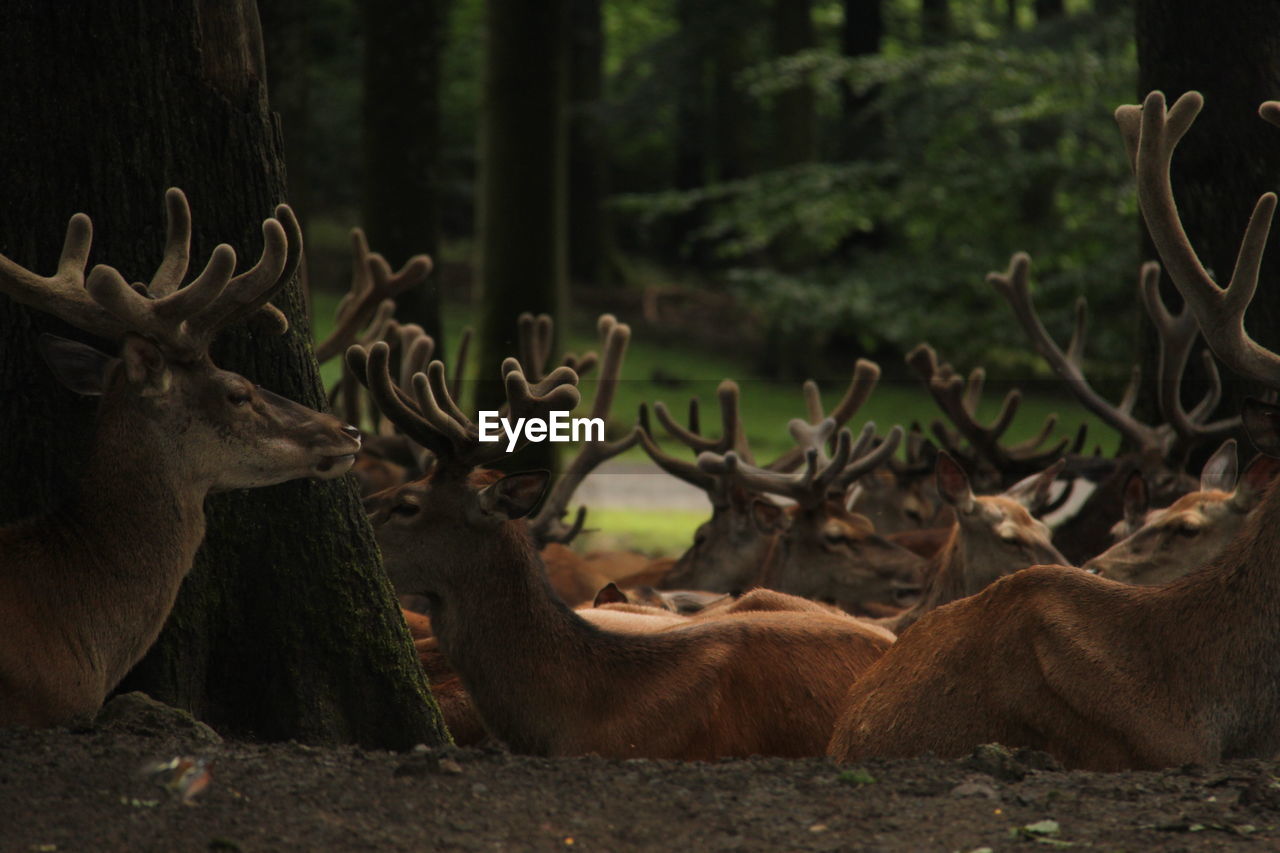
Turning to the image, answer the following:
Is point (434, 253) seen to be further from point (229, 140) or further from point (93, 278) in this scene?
point (93, 278)

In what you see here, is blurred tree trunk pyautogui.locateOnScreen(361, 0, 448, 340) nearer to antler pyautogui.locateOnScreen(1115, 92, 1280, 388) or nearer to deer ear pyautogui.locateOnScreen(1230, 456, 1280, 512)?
deer ear pyautogui.locateOnScreen(1230, 456, 1280, 512)

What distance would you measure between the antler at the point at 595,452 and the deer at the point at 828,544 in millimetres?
566

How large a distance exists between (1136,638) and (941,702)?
0.55 meters

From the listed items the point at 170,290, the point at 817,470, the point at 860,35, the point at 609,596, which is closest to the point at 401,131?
the point at 817,470

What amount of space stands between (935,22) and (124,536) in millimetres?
23590

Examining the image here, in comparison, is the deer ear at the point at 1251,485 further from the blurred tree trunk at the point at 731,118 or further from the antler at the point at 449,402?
the blurred tree trunk at the point at 731,118

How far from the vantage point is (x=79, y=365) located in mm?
4414

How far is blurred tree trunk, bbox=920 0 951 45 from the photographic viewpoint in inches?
1002

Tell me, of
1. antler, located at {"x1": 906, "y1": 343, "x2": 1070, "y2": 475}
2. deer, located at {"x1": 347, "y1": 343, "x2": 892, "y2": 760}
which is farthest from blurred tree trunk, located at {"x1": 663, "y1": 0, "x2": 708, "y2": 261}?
deer, located at {"x1": 347, "y1": 343, "x2": 892, "y2": 760}

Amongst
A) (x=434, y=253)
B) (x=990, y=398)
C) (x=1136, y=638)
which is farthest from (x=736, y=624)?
(x=990, y=398)

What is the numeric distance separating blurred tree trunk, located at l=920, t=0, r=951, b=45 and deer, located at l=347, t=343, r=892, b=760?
20997 millimetres

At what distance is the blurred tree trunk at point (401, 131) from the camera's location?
1207 centimetres

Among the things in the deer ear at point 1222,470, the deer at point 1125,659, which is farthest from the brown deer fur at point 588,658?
the deer ear at point 1222,470

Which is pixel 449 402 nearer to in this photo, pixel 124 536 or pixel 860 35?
pixel 124 536
